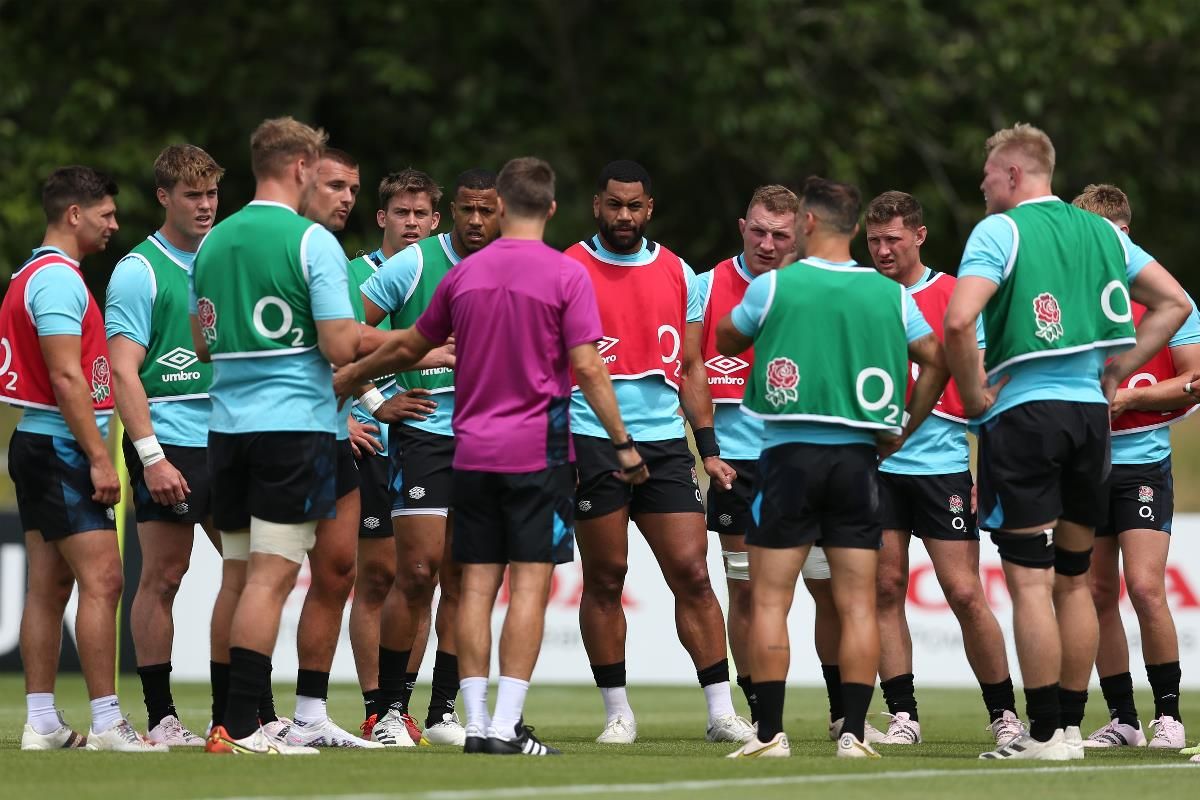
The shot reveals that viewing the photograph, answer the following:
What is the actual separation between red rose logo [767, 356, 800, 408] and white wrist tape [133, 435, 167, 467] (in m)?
2.60

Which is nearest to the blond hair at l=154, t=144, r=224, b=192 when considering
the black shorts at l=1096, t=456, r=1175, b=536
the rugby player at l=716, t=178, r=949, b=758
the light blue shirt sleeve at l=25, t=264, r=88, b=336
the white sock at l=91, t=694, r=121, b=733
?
the light blue shirt sleeve at l=25, t=264, r=88, b=336

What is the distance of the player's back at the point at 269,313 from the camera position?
25.9 feet

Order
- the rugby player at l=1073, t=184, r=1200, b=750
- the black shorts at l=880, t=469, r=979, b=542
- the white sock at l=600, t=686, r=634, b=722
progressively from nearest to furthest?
the rugby player at l=1073, t=184, r=1200, b=750
the white sock at l=600, t=686, r=634, b=722
the black shorts at l=880, t=469, r=979, b=542

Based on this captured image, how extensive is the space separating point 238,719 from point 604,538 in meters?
2.32

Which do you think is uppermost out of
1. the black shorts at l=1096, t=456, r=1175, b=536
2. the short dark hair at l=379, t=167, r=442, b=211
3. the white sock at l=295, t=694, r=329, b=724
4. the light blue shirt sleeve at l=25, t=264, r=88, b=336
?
the short dark hair at l=379, t=167, r=442, b=211

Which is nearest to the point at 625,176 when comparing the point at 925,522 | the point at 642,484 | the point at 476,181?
the point at 476,181

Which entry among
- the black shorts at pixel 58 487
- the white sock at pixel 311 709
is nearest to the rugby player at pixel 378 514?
the white sock at pixel 311 709

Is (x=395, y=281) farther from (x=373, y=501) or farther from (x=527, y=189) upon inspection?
(x=527, y=189)

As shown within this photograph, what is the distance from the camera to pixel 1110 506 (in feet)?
31.6

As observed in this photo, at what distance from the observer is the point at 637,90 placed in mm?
25344

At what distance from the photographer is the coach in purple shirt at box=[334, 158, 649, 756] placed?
799 centimetres

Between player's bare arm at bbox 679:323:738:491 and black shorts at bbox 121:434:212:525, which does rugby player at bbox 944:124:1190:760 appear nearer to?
player's bare arm at bbox 679:323:738:491

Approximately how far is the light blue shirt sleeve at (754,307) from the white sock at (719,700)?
8.07ft

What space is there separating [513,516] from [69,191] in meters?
2.52
